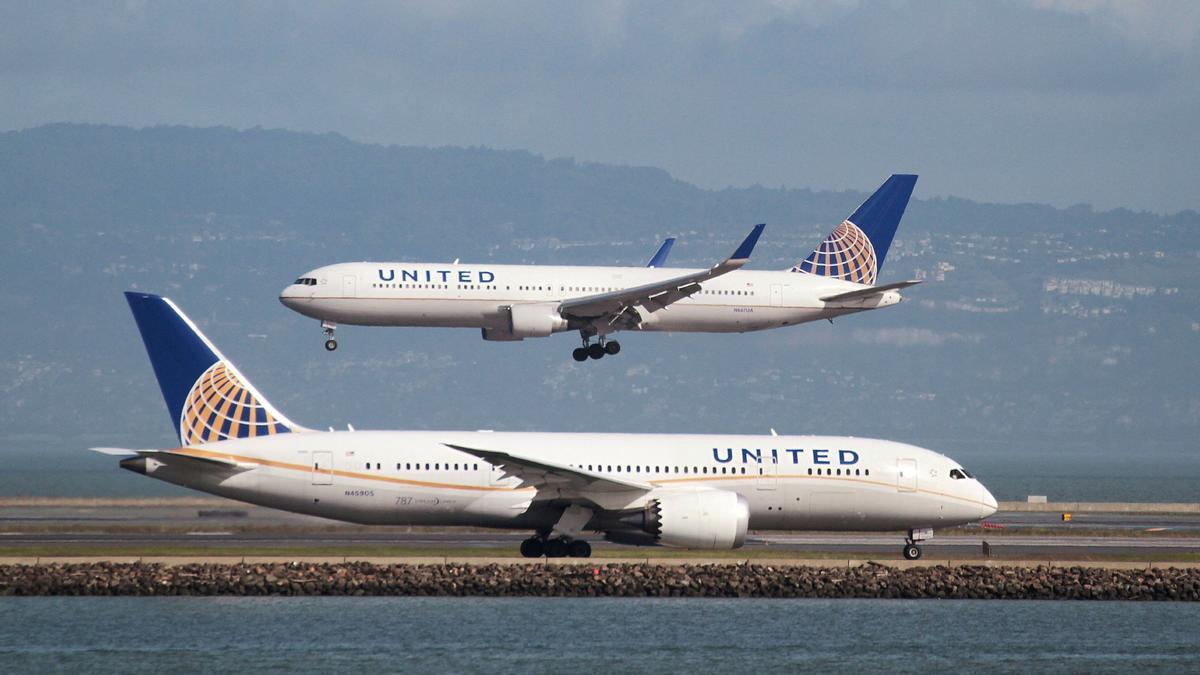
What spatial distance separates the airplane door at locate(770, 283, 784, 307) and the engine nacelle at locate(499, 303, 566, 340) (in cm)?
874

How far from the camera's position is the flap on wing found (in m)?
49.1

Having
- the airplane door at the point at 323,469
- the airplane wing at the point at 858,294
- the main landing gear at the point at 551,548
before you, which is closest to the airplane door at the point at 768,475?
the main landing gear at the point at 551,548

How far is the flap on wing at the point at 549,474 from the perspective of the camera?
49.1m

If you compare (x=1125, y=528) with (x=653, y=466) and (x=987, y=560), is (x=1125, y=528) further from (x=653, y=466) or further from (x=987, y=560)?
(x=653, y=466)

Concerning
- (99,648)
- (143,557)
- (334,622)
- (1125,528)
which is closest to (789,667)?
(334,622)

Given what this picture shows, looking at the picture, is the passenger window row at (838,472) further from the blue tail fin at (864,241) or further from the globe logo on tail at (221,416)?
the blue tail fin at (864,241)

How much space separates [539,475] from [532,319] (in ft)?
55.6

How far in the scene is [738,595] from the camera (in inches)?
2052

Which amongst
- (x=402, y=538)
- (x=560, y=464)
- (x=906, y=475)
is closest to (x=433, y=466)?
(x=560, y=464)

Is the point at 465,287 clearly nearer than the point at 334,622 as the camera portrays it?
No

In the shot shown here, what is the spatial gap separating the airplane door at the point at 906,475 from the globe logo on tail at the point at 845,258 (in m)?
25.6

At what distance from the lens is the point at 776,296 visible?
71250mm

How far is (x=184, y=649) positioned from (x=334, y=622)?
4440 mm

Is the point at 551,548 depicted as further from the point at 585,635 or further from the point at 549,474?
the point at 585,635
